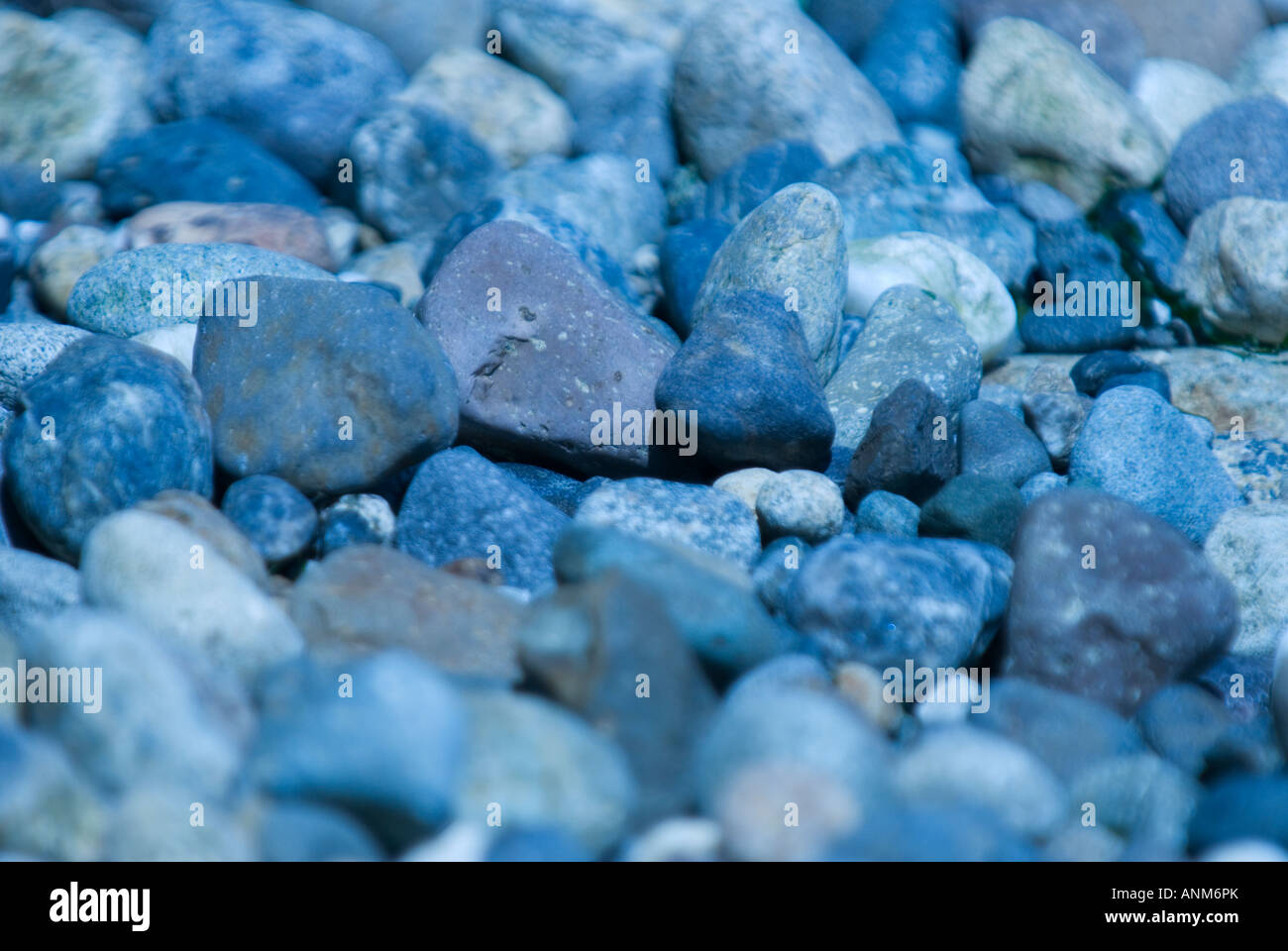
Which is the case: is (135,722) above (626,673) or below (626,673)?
below

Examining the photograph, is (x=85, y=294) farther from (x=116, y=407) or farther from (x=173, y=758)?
(x=173, y=758)

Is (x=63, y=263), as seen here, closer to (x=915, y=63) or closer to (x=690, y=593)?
(x=690, y=593)

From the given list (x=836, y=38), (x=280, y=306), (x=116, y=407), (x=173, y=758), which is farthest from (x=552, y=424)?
(x=836, y=38)

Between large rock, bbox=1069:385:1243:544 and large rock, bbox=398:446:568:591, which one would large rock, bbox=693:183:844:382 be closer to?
large rock, bbox=1069:385:1243:544

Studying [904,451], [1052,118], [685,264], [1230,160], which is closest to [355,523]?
[904,451]

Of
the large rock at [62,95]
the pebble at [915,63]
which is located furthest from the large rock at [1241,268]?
the large rock at [62,95]

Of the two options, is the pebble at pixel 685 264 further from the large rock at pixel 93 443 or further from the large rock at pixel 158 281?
the large rock at pixel 93 443

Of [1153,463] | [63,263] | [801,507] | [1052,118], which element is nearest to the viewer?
[801,507]
